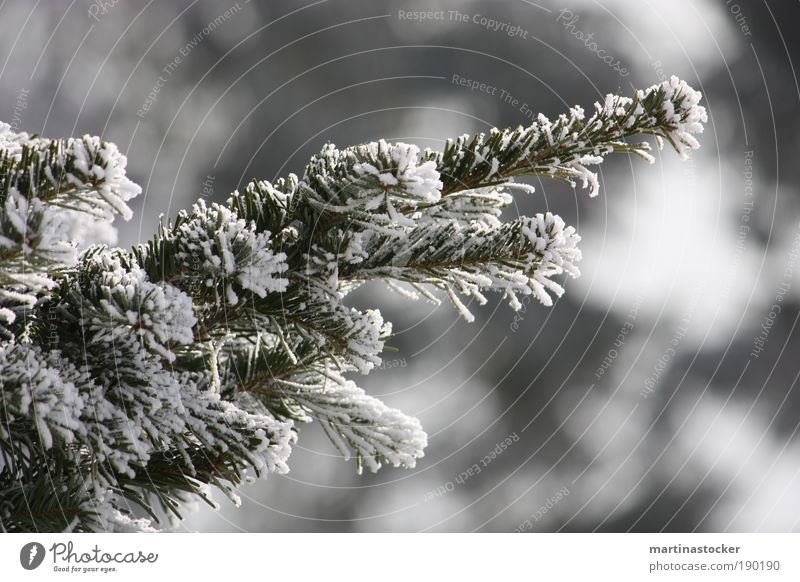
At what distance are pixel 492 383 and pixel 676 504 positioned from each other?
677 millimetres

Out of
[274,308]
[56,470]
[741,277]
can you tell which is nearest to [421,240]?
[274,308]

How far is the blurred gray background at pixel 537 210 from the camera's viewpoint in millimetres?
1621

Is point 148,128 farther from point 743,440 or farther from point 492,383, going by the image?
point 743,440

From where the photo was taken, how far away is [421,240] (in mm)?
690

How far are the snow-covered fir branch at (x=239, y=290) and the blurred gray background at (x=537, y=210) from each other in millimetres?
781

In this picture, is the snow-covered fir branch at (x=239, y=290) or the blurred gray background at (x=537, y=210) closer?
the snow-covered fir branch at (x=239, y=290)
